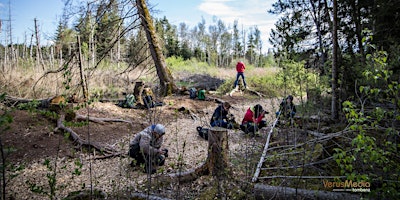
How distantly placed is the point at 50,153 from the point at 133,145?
2042mm

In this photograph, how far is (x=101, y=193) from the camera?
3.19 m

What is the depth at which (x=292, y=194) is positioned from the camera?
114 inches

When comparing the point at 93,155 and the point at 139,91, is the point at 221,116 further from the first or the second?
the point at 139,91

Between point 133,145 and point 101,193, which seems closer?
point 101,193

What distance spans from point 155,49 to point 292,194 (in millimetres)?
8483

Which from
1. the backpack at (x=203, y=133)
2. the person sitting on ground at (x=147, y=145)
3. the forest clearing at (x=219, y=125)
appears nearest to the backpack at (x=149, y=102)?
the forest clearing at (x=219, y=125)

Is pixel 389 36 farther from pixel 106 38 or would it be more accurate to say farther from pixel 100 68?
pixel 100 68

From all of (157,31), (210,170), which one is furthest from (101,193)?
(157,31)

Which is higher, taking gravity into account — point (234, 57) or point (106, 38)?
point (234, 57)

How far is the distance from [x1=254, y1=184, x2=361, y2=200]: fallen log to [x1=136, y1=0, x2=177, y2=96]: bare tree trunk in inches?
302

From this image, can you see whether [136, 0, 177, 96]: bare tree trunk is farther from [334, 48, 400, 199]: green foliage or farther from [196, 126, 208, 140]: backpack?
[334, 48, 400, 199]: green foliage

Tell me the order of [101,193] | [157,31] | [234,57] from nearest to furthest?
[101,193] < [157,31] < [234,57]

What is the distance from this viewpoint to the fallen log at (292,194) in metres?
2.70

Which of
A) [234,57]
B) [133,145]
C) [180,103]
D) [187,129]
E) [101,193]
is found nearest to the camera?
[101,193]
